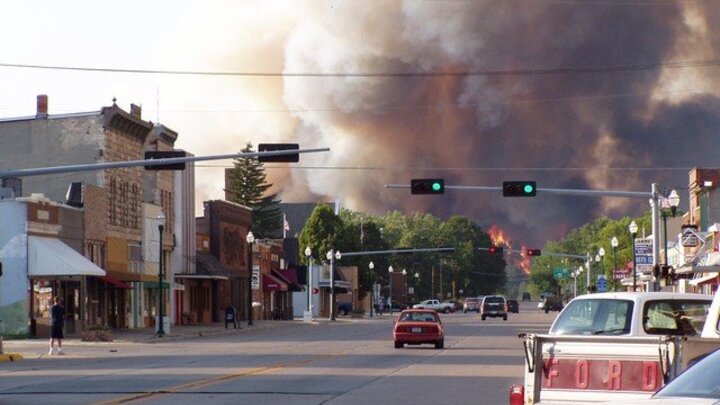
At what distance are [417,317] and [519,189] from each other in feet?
19.0

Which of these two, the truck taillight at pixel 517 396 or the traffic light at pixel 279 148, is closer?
the truck taillight at pixel 517 396

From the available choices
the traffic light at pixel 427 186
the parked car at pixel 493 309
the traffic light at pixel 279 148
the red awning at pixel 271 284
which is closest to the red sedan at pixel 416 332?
the traffic light at pixel 427 186

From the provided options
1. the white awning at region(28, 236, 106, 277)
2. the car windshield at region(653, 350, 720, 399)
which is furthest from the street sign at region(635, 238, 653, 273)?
the car windshield at region(653, 350, 720, 399)

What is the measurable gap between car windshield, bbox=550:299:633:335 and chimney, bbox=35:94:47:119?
55.7 m

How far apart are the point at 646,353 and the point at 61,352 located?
33174 millimetres

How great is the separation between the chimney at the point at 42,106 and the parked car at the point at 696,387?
6317 centimetres

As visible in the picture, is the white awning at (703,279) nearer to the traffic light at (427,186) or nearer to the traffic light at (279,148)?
the traffic light at (427,186)

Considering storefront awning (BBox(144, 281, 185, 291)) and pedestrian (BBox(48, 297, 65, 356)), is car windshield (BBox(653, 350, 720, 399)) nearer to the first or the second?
pedestrian (BBox(48, 297, 65, 356))

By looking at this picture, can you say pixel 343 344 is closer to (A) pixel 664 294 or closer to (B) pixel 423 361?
(B) pixel 423 361

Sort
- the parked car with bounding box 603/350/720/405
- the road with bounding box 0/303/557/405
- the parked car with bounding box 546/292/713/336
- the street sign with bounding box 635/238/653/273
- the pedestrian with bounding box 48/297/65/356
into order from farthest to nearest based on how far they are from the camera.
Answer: the street sign with bounding box 635/238/653/273
the pedestrian with bounding box 48/297/65/356
the road with bounding box 0/303/557/405
the parked car with bounding box 546/292/713/336
the parked car with bounding box 603/350/720/405

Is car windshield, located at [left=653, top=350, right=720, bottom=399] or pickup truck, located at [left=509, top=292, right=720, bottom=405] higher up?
car windshield, located at [left=653, top=350, right=720, bottom=399]

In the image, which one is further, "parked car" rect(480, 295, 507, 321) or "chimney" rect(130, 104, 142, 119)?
"parked car" rect(480, 295, 507, 321)

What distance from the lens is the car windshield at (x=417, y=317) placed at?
46.8m

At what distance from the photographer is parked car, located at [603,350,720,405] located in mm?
8281
